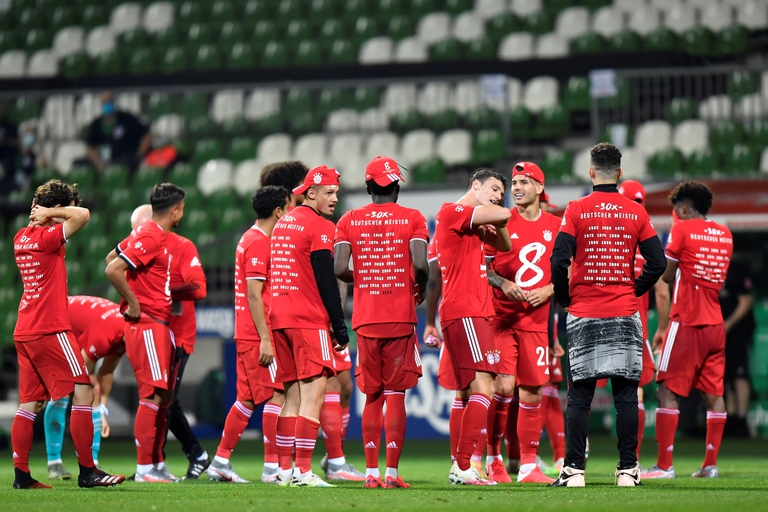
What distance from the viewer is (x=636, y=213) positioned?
7.13 m

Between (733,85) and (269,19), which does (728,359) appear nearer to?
(733,85)

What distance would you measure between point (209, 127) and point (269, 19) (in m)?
3.97

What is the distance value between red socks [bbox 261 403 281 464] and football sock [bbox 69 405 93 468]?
139 centimetres

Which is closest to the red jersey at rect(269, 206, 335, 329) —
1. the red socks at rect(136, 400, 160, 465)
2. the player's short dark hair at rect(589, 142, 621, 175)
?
the red socks at rect(136, 400, 160, 465)

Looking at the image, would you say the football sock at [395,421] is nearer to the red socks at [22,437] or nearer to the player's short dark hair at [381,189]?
the player's short dark hair at [381,189]

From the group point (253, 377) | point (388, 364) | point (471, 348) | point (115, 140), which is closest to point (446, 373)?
point (471, 348)

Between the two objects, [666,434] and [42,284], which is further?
[666,434]

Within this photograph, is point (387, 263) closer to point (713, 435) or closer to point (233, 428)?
point (233, 428)

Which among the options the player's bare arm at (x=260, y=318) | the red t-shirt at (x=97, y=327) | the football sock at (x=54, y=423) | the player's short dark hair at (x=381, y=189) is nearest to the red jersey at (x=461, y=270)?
the player's short dark hair at (x=381, y=189)

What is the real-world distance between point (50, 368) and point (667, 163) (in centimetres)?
1020

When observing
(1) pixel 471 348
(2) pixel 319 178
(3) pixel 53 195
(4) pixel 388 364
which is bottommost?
(4) pixel 388 364

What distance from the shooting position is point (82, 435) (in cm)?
762

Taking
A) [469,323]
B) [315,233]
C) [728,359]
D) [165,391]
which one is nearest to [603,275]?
[469,323]

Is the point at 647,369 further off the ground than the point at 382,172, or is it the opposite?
the point at 382,172
